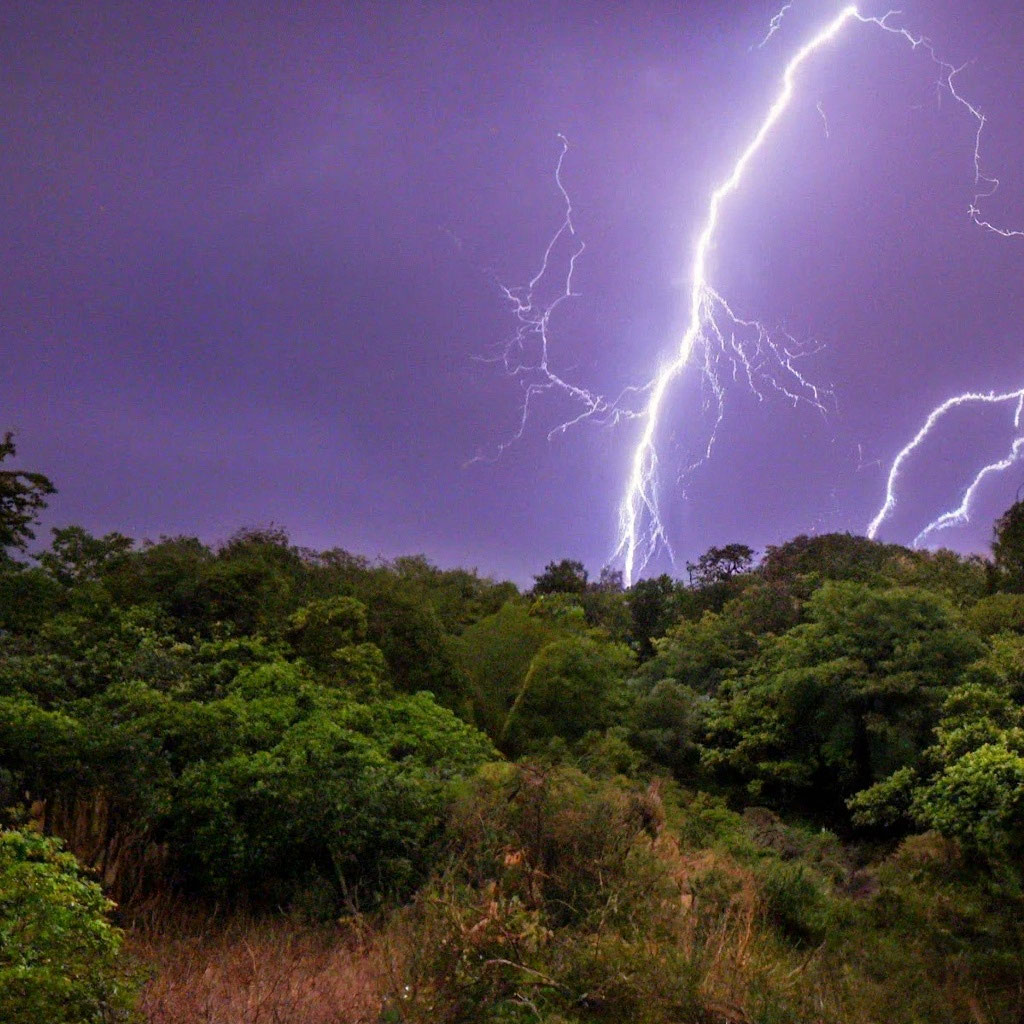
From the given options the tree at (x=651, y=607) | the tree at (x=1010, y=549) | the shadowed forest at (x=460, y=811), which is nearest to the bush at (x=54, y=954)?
the shadowed forest at (x=460, y=811)

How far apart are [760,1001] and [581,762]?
8.00m

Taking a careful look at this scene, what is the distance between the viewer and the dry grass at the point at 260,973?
448cm

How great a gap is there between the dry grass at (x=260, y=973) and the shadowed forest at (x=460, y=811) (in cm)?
3

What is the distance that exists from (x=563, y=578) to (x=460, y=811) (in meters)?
32.2

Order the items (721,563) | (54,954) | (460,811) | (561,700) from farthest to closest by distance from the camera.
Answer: (721,563) → (561,700) → (460,811) → (54,954)

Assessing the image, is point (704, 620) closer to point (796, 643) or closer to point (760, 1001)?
point (796, 643)

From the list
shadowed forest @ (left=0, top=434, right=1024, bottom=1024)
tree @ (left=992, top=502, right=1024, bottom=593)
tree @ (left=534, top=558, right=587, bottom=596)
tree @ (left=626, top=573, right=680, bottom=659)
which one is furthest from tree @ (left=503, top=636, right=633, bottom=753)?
tree @ (left=534, top=558, right=587, bottom=596)

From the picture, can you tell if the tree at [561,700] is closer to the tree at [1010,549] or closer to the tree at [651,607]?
the tree at [1010,549]

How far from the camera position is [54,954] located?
3.46 m

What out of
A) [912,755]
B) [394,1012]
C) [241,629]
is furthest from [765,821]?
[394,1012]

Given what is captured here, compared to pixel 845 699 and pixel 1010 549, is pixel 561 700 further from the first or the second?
pixel 1010 549

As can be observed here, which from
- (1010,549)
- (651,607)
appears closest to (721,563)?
(651,607)

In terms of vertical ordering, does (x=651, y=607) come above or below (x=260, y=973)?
above

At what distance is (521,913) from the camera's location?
16.6ft
